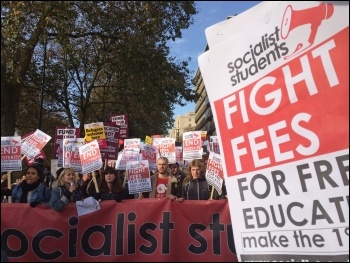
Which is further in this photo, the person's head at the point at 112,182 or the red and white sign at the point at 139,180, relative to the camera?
the person's head at the point at 112,182

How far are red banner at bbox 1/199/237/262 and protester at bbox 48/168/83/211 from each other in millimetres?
116

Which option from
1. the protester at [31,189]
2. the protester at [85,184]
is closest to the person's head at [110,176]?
the protester at [85,184]

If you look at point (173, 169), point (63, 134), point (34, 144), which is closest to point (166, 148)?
point (173, 169)

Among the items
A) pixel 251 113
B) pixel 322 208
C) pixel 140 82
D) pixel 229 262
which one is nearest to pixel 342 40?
pixel 251 113

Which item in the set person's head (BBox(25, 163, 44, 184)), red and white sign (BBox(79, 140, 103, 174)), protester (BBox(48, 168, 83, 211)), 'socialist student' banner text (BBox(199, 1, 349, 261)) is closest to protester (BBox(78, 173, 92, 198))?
red and white sign (BBox(79, 140, 103, 174))

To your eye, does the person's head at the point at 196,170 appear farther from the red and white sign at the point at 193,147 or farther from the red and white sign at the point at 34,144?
the red and white sign at the point at 34,144

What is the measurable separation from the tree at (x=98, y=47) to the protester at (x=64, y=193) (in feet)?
4.26

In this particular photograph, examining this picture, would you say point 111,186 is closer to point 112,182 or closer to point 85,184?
point 112,182

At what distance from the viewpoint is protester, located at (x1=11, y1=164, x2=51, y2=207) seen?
19.4 ft

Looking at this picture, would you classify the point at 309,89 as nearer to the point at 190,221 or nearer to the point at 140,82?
the point at 190,221

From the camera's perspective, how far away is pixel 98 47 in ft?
62.2

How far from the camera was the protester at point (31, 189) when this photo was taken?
19.4ft

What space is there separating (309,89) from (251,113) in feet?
1.21

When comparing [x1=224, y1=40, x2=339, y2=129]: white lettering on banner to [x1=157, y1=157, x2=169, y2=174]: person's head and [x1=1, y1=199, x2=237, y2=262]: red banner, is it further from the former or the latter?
[x1=157, y1=157, x2=169, y2=174]: person's head
